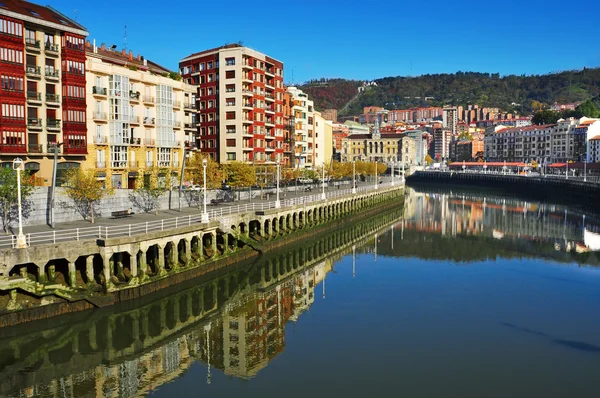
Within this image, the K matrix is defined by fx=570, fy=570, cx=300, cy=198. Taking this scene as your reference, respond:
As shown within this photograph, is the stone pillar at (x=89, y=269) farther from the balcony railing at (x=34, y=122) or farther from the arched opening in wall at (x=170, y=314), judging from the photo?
the balcony railing at (x=34, y=122)

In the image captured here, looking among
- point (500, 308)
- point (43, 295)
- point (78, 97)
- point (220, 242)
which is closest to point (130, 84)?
point (78, 97)

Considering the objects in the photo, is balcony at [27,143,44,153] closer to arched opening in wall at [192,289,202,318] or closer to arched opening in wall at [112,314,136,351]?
arched opening in wall at [192,289,202,318]

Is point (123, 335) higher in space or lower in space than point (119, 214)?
lower

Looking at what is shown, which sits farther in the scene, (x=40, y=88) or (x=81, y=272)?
(x=40, y=88)

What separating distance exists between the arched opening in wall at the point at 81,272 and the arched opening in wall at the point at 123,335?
3461mm

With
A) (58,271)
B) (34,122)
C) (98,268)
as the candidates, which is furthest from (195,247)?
(34,122)

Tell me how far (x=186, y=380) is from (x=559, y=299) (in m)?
27.8

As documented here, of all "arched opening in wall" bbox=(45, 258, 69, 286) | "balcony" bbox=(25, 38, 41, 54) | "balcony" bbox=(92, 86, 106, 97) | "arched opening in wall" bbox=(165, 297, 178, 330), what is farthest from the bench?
"balcony" bbox=(25, 38, 41, 54)

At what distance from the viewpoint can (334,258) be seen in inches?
2311

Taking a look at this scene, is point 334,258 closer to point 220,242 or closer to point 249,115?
point 220,242

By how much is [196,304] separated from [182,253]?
23.3 ft

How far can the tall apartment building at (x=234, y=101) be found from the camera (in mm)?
91438

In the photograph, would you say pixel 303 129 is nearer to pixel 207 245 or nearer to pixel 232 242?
pixel 232 242

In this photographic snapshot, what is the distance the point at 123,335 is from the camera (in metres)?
32.5
